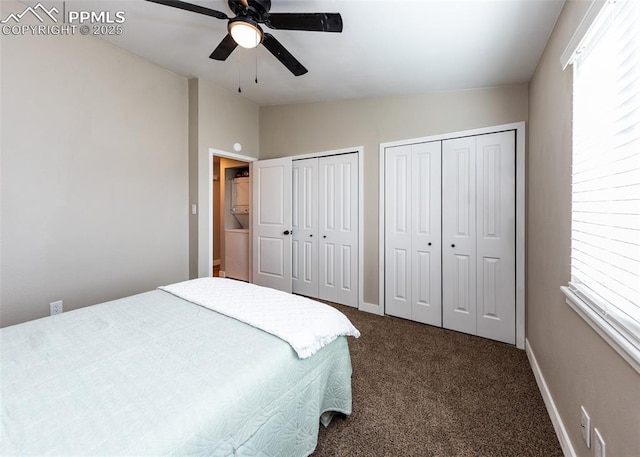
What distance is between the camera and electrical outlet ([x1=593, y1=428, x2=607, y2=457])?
1.01 meters

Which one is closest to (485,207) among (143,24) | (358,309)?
(358,309)

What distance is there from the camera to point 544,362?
184 cm

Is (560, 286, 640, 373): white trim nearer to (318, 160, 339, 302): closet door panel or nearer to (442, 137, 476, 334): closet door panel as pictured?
(442, 137, 476, 334): closet door panel

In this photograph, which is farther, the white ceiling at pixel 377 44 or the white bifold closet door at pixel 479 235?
the white bifold closet door at pixel 479 235

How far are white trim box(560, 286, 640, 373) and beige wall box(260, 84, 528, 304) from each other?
1851mm

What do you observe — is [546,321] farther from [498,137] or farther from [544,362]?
[498,137]

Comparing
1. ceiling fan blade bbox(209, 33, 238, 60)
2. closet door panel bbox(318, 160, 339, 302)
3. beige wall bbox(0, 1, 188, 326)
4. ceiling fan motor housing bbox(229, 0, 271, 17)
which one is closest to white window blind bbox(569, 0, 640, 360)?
ceiling fan motor housing bbox(229, 0, 271, 17)

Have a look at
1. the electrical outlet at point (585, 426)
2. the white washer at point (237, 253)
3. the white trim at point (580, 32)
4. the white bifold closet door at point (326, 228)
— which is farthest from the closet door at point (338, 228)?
the electrical outlet at point (585, 426)

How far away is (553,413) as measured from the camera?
1.56 meters

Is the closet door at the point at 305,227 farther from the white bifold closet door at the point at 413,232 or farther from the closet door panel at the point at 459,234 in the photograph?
the closet door panel at the point at 459,234

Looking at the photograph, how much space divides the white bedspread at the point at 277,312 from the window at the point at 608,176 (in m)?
1.06

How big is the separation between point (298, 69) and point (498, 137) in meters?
1.87

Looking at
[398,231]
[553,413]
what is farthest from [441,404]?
[398,231]

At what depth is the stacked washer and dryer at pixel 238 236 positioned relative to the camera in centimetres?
453
